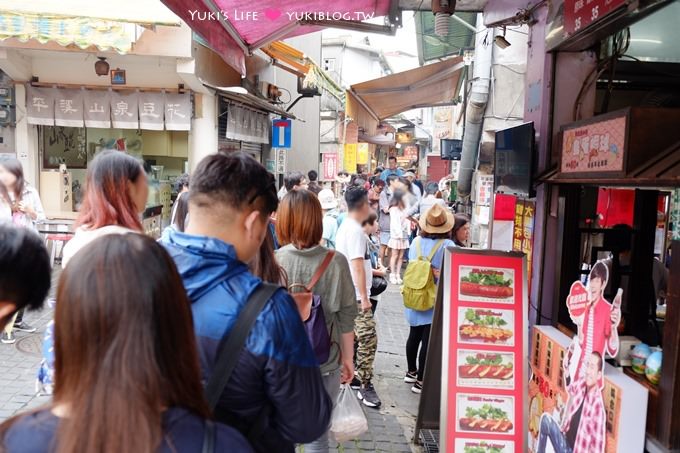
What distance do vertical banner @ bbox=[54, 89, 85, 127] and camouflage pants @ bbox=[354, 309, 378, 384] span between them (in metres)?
7.95

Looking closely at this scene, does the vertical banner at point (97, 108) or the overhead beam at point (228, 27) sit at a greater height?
the overhead beam at point (228, 27)

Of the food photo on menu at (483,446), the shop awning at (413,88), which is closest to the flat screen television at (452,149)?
the shop awning at (413,88)

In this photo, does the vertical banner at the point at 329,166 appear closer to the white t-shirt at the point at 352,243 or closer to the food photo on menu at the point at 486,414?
the white t-shirt at the point at 352,243

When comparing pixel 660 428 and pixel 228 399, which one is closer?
pixel 228 399

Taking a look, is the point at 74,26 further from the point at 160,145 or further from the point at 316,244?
the point at 316,244

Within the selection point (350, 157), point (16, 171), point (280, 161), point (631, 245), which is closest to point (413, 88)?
point (280, 161)

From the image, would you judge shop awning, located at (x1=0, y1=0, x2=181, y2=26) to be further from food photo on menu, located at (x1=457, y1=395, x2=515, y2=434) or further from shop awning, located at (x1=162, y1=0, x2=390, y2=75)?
food photo on menu, located at (x1=457, y1=395, x2=515, y2=434)

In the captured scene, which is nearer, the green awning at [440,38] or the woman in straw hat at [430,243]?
the woman in straw hat at [430,243]

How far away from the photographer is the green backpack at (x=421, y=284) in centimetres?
503

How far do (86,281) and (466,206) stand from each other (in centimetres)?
1197

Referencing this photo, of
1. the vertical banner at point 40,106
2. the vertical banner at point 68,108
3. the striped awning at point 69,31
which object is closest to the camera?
the striped awning at point 69,31

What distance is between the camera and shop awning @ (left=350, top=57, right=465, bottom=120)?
10.9 m

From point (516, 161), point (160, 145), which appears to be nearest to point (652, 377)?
point (516, 161)

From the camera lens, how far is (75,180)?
38.9 ft
